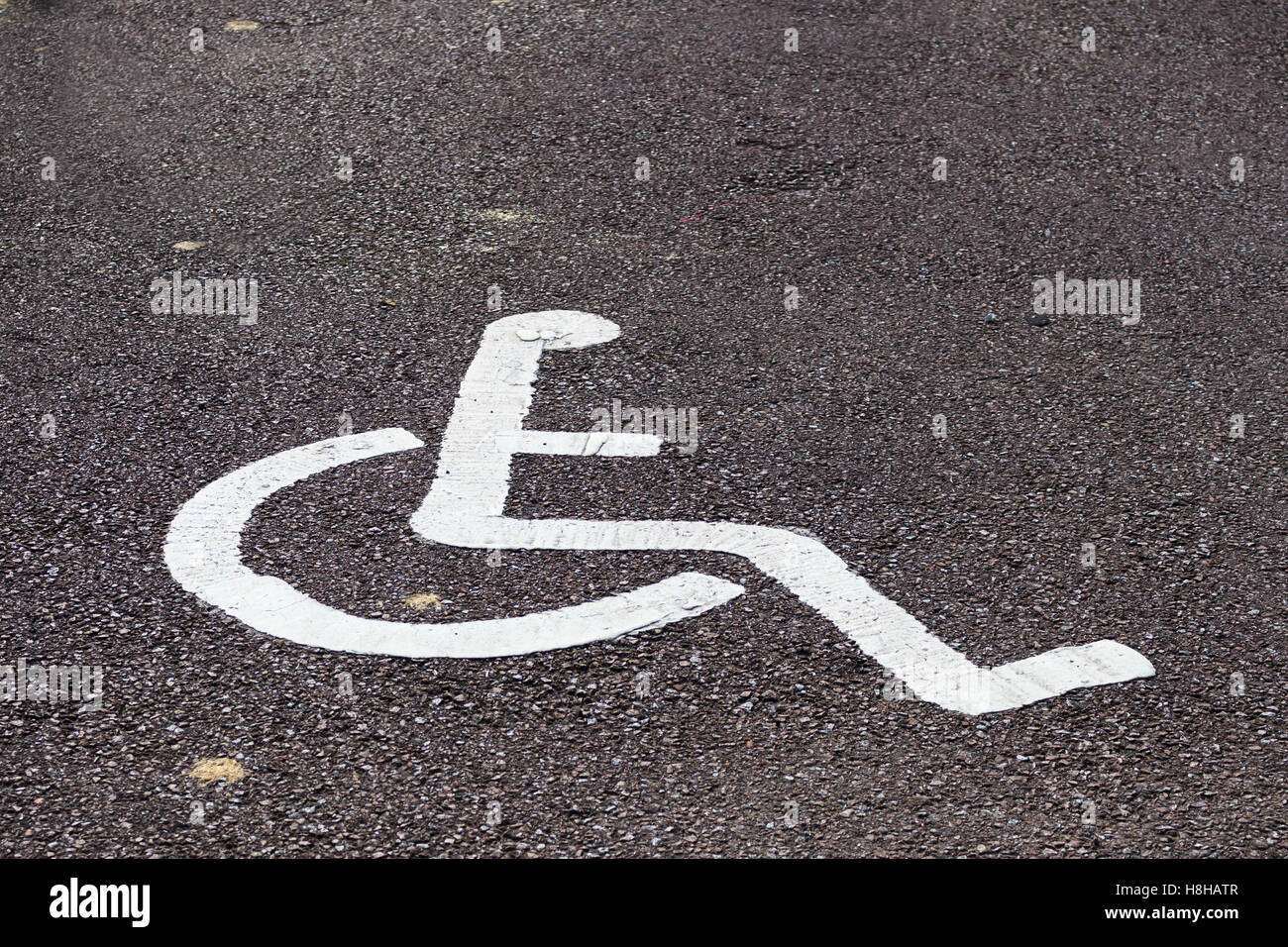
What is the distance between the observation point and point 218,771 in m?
2.90

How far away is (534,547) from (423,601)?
14.4 inches

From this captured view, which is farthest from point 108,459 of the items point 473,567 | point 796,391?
point 796,391

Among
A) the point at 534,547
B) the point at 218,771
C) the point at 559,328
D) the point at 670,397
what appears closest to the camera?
the point at 218,771

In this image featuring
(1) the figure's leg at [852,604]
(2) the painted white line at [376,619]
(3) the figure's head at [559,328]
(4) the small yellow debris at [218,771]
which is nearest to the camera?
(4) the small yellow debris at [218,771]

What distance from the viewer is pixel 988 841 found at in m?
2.74

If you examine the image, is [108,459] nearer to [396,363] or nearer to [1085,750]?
[396,363]

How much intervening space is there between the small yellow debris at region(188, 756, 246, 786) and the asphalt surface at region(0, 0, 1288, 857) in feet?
0.08

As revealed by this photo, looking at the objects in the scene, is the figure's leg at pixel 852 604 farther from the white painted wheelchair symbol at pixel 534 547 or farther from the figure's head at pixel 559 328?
the figure's head at pixel 559 328

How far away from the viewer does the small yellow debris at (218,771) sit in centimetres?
288

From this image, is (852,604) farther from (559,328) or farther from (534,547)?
(559,328)

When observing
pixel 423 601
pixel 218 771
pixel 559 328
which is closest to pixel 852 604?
pixel 423 601

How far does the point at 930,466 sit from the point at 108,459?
248 centimetres

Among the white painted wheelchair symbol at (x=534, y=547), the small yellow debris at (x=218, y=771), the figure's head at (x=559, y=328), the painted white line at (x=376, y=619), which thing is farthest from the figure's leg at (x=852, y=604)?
the figure's head at (x=559, y=328)

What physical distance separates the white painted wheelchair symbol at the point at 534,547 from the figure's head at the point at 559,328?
0.41 m
